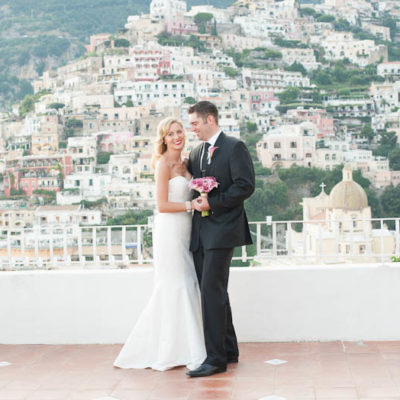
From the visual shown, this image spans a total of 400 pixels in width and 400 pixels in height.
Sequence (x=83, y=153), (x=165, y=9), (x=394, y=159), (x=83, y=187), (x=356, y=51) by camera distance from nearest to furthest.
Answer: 1. (x=83, y=187)
2. (x=394, y=159)
3. (x=83, y=153)
4. (x=356, y=51)
5. (x=165, y=9)

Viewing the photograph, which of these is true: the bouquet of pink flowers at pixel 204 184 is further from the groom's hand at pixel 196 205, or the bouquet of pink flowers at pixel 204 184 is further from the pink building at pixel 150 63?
the pink building at pixel 150 63

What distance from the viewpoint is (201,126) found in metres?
2.98

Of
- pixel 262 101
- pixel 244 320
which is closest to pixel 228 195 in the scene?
pixel 244 320

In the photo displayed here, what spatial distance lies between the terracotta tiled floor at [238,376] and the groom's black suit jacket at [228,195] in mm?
529

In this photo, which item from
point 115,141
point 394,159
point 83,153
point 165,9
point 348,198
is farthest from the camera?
point 165,9

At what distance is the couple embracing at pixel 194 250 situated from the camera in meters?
2.94

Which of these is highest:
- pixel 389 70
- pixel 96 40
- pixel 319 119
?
pixel 96 40

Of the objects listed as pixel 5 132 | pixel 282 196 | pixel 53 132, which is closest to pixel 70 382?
pixel 282 196

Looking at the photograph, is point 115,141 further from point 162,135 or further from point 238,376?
point 238,376

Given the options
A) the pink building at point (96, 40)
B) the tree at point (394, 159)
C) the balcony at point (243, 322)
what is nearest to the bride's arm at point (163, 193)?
the balcony at point (243, 322)

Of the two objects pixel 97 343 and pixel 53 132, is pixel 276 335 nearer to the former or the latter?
pixel 97 343

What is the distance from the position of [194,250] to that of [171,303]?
9.5 inches

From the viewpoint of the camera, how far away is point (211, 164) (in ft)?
9.77

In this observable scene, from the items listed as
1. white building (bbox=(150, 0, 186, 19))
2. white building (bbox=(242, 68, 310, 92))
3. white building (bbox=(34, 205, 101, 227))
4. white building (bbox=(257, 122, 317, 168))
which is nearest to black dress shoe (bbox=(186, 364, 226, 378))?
white building (bbox=(34, 205, 101, 227))
